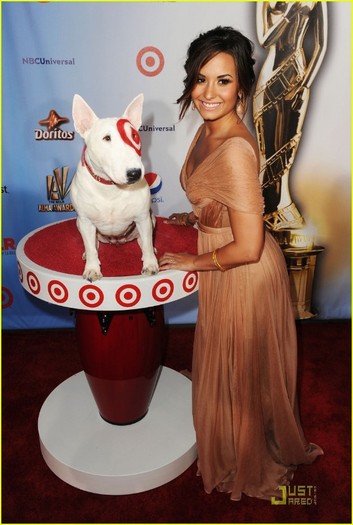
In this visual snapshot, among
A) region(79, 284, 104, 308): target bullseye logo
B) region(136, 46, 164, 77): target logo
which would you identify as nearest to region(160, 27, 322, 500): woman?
region(79, 284, 104, 308): target bullseye logo

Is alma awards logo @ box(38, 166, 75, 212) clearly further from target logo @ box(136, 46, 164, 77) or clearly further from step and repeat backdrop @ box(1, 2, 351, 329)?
target logo @ box(136, 46, 164, 77)

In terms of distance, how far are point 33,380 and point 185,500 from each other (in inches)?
44.6

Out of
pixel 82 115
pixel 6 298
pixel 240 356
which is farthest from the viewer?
pixel 6 298

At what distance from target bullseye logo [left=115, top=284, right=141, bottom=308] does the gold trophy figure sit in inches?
63.0

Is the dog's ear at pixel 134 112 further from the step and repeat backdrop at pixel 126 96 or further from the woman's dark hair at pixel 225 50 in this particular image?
the step and repeat backdrop at pixel 126 96

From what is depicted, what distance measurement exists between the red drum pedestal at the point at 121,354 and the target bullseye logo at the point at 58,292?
256 mm

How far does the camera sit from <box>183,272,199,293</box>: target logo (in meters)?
1.58

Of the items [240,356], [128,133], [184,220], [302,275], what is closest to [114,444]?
[240,356]

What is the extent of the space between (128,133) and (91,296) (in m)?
0.51

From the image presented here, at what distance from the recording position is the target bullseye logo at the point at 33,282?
1531 millimetres

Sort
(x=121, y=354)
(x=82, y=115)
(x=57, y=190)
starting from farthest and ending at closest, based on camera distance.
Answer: (x=57, y=190) → (x=121, y=354) → (x=82, y=115)

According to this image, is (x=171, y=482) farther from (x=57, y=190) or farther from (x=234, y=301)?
(x=57, y=190)

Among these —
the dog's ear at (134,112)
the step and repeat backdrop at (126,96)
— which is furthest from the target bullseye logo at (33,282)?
the step and repeat backdrop at (126,96)

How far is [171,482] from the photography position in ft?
6.25
